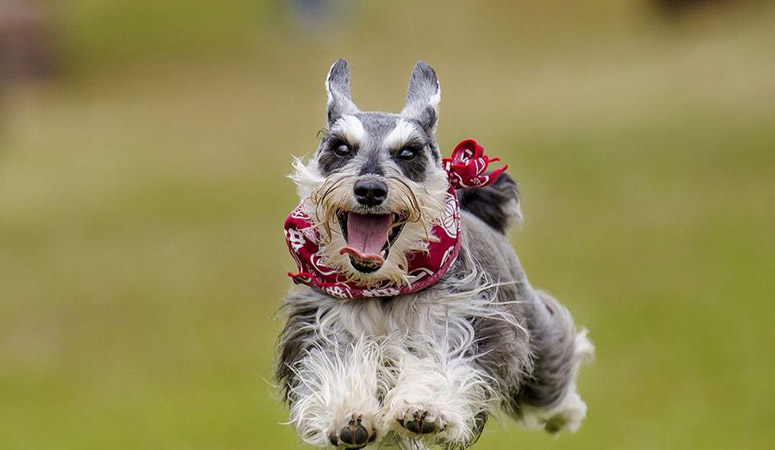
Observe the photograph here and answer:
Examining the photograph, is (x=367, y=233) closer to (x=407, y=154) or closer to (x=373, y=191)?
(x=373, y=191)

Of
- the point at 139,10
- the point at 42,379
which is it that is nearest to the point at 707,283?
the point at 42,379

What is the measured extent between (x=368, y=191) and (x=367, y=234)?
0.86 feet

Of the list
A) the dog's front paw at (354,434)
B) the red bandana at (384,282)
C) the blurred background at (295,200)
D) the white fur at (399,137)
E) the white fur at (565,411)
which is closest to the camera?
the dog's front paw at (354,434)

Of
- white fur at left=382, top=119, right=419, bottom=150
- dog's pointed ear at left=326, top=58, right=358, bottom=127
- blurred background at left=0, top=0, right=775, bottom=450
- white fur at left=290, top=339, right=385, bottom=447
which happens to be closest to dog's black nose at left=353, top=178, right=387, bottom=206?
white fur at left=382, top=119, right=419, bottom=150

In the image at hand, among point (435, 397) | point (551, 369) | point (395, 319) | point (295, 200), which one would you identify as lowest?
point (295, 200)

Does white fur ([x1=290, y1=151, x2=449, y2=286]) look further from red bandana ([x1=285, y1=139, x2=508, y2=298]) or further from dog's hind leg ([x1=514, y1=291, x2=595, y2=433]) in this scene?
dog's hind leg ([x1=514, y1=291, x2=595, y2=433])

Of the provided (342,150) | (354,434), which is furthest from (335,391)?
(342,150)

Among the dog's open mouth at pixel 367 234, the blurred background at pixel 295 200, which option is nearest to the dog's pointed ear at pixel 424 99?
the dog's open mouth at pixel 367 234

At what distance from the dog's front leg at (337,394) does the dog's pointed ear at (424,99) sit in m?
1.04

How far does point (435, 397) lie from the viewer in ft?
22.4

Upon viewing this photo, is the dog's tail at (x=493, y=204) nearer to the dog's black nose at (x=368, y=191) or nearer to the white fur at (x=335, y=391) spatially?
the white fur at (x=335, y=391)

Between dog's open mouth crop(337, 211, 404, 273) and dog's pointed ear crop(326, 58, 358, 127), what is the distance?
24.8 inches

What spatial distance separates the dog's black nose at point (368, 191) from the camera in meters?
6.70

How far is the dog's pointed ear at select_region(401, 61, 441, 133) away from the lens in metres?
7.36
